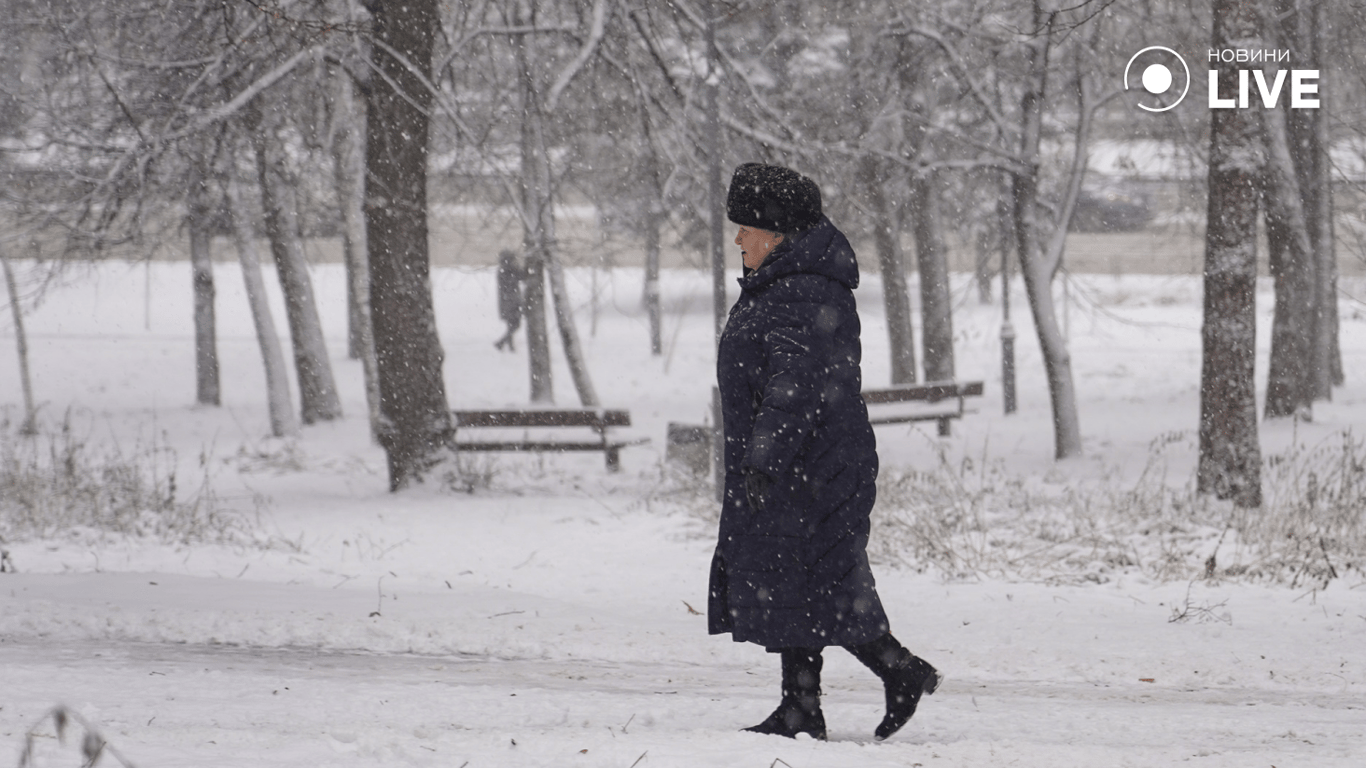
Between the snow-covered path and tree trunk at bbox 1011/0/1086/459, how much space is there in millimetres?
8591

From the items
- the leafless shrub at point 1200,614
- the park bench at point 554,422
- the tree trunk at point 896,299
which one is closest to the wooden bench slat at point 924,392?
the park bench at point 554,422

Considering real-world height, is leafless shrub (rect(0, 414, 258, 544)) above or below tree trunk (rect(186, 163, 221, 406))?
below

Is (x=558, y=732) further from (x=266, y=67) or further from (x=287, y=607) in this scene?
(x=266, y=67)

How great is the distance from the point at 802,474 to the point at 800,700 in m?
0.77

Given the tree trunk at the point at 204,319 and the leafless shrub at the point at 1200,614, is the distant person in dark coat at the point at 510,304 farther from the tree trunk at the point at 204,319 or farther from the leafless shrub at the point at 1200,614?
the leafless shrub at the point at 1200,614

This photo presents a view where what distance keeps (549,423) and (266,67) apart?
417 centimetres

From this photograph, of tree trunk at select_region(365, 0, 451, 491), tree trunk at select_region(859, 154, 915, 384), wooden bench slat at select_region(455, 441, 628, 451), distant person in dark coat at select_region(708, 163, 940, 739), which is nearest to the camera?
distant person in dark coat at select_region(708, 163, 940, 739)

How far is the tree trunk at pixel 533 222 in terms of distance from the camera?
12.1 metres

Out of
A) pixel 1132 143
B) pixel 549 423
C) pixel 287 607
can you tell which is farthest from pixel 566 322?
pixel 287 607

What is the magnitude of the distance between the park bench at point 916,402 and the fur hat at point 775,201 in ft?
31.8

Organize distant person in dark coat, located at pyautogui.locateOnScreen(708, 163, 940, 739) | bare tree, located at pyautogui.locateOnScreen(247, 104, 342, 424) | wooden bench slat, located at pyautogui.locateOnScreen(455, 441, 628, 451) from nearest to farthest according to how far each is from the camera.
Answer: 1. distant person in dark coat, located at pyautogui.locateOnScreen(708, 163, 940, 739)
2. wooden bench slat, located at pyautogui.locateOnScreen(455, 441, 628, 451)
3. bare tree, located at pyautogui.locateOnScreen(247, 104, 342, 424)

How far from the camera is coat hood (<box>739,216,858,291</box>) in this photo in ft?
12.4

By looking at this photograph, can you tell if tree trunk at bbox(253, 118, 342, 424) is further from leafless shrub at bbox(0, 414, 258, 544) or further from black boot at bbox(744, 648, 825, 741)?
black boot at bbox(744, 648, 825, 741)

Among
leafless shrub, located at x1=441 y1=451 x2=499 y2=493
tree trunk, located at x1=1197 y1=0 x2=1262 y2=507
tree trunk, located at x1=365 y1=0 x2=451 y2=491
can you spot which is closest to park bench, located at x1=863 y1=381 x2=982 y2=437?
tree trunk, located at x1=1197 y1=0 x2=1262 y2=507
